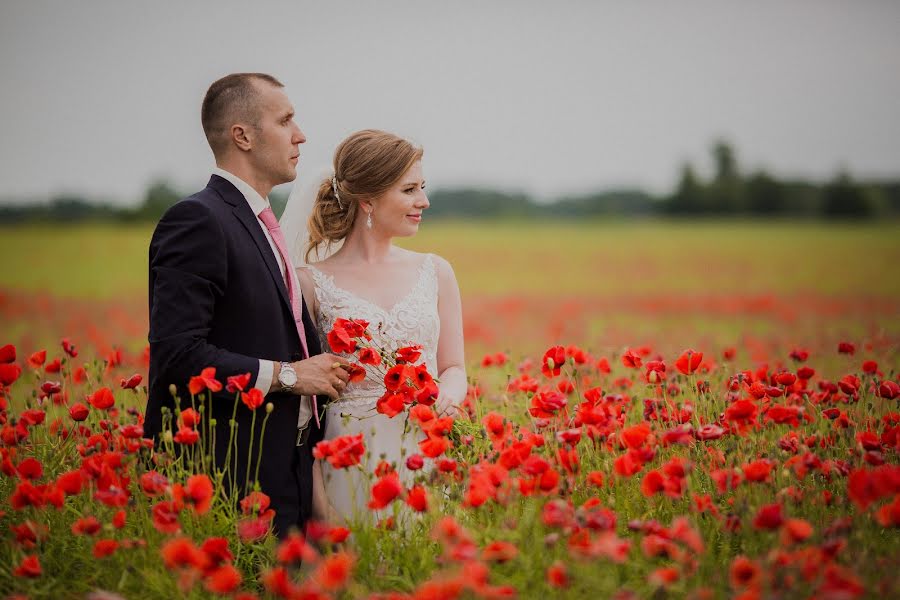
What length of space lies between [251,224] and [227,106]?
61cm

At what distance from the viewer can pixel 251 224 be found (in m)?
3.70

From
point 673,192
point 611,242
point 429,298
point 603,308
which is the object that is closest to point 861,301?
point 603,308

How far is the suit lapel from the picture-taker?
3.68 meters

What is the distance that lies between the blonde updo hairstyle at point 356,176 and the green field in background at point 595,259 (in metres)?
13.7

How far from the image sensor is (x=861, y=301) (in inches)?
628

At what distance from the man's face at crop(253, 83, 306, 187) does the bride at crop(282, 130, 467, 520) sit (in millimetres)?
753

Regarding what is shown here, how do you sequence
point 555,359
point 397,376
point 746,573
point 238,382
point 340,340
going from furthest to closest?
point 555,359, point 340,340, point 397,376, point 238,382, point 746,573

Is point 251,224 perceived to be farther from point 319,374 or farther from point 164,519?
point 164,519

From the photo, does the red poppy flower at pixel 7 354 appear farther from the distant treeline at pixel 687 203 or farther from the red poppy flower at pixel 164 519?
the distant treeline at pixel 687 203

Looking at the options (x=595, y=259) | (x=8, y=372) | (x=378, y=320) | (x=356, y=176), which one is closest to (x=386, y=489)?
(x=378, y=320)

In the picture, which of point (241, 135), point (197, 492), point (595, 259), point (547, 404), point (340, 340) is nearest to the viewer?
point (197, 492)

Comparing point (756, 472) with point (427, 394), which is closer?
point (756, 472)

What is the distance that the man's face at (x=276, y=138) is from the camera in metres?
3.79

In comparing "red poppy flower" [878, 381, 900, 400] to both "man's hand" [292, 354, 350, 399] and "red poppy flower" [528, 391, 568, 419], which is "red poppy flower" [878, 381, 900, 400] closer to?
"red poppy flower" [528, 391, 568, 419]
